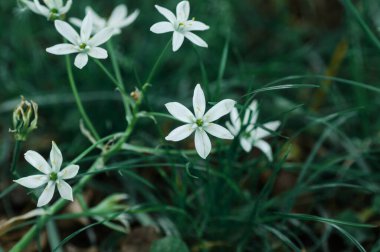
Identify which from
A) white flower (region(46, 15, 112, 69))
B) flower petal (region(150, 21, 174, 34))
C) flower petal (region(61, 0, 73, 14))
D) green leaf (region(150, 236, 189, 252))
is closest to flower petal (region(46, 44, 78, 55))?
white flower (region(46, 15, 112, 69))

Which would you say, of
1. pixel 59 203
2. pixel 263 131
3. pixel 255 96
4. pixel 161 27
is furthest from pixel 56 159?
pixel 255 96

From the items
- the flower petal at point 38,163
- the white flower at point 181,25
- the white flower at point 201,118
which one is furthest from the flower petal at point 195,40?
the flower petal at point 38,163

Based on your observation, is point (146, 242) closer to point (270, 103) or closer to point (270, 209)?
point (270, 209)

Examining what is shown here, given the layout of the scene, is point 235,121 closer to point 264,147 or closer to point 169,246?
point 264,147

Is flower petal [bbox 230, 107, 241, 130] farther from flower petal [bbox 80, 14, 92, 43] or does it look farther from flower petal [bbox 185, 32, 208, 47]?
flower petal [bbox 80, 14, 92, 43]

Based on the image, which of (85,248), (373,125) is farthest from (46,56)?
(373,125)

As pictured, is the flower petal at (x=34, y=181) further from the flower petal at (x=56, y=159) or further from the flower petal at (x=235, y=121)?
the flower petal at (x=235, y=121)
